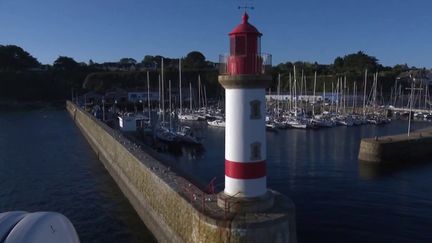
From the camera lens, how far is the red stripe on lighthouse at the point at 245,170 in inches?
400

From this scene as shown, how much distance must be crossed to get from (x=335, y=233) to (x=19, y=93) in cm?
12815

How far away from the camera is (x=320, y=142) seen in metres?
40.3

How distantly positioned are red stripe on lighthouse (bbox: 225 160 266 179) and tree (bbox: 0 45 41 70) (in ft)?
479

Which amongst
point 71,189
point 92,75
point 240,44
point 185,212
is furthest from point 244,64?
point 92,75

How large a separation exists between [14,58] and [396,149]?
140 metres

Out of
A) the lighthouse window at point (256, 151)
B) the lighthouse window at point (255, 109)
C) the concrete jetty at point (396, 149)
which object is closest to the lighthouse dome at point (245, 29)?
the lighthouse window at point (255, 109)

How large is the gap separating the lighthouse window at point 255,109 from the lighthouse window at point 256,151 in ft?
2.26

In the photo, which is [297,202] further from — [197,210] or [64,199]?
[64,199]

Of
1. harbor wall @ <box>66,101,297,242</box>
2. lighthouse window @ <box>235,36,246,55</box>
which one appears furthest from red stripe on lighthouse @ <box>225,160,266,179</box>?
lighthouse window @ <box>235,36,246,55</box>

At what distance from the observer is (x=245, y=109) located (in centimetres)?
1010

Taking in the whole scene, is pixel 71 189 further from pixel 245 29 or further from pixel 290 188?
pixel 245 29

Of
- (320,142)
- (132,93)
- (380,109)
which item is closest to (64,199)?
(320,142)

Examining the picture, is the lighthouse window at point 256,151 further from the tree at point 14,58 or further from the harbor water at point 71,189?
the tree at point 14,58

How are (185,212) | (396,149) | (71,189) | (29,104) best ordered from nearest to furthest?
(185,212) → (71,189) → (396,149) → (29,104)
